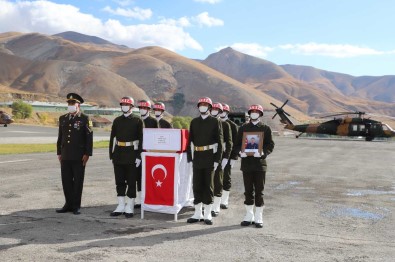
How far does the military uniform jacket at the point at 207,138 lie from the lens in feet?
25.8

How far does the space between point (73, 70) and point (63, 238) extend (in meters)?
198

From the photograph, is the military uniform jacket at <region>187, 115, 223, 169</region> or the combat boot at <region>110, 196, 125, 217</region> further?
the combat boot at <region>110, 196, 125, 217</region>

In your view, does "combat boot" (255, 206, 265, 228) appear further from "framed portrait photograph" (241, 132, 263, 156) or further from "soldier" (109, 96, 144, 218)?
"soldier" (109, 96, 144, 218)

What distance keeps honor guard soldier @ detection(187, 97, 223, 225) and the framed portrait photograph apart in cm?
48

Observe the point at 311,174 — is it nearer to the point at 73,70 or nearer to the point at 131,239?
the point at 131,239

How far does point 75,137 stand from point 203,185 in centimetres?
282

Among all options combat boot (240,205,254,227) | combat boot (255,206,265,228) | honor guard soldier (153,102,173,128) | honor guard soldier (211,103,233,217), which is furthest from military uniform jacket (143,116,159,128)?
combat boot (255,206,265,228)

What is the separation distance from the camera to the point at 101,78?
18725cm

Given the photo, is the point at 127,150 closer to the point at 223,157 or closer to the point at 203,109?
the point at 203,109

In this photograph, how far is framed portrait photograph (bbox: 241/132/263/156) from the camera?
25.1 ft

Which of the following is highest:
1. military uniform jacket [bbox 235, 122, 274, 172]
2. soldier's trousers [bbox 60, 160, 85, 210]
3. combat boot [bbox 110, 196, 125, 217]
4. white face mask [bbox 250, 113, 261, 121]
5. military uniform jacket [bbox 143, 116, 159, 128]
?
white face mask [bbox 250, 113, 261, 121]

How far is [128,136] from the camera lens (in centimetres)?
826

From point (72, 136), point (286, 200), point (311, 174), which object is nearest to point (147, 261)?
point (72, 136)

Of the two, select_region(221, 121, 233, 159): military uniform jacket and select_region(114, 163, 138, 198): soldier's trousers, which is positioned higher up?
select_region(221, 121, 233, 159): military uniform jacket
